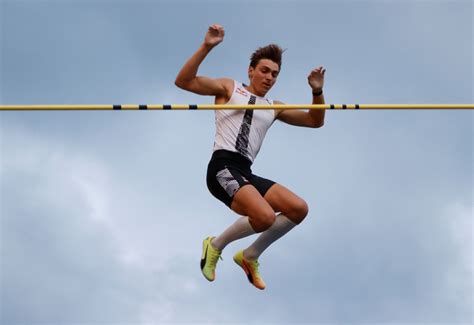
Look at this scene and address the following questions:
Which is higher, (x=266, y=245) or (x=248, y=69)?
(x=248, y=69)

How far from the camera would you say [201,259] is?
346 inches

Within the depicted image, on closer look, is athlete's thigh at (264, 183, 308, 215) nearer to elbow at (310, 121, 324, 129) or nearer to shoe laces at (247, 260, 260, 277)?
shoe laces at (247, 260, 260, 277)

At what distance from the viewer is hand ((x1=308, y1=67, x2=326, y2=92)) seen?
27.9ft

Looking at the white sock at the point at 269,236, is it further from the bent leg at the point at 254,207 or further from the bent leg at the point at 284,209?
the bent leg at the point at 254,207

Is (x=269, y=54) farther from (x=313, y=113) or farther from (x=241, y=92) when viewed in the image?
(x=313, y=113)

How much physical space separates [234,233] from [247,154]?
0.90 meters

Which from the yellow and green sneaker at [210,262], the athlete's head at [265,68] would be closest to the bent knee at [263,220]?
the yellow and green sneaker at [210,262]

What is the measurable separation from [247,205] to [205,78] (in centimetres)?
148

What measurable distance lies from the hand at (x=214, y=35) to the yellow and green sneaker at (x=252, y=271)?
2480 millimetres

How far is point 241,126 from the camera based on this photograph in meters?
8.31

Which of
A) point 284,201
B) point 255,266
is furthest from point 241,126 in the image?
point 255,266

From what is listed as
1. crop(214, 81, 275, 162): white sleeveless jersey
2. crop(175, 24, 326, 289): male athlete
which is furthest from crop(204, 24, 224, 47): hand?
crop(214, 81, 275, 162): white sleeveless jersey

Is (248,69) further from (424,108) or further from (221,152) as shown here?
(424,108)

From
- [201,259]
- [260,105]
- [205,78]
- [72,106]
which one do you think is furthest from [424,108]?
[72,106]
